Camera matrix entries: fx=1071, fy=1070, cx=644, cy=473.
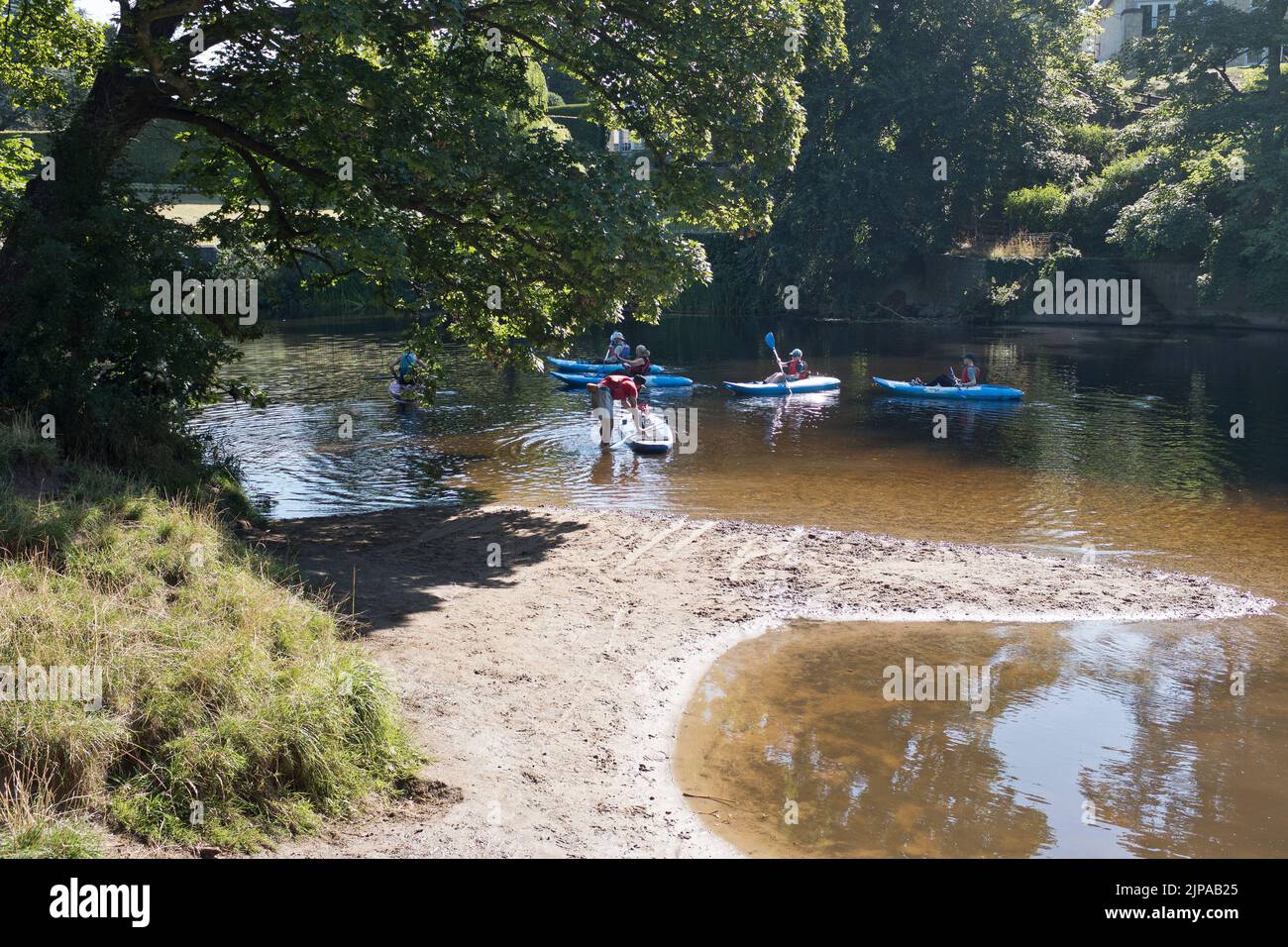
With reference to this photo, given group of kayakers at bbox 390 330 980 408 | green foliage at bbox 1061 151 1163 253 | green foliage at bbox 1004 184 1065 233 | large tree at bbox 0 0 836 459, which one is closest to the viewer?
large tree at bbox 0 0 836 459

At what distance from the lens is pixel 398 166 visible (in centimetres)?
1355

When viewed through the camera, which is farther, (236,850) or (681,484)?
(681,484)

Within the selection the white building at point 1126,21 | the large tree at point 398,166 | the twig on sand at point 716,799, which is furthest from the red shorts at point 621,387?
the white building at point 1126,21

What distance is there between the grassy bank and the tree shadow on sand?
173cm

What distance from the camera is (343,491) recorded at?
56.7ft

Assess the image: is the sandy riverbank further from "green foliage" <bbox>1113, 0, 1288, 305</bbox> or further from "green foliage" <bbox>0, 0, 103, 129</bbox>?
"green foliage" <bbox>1113, 0, 1288, 305</bbox>

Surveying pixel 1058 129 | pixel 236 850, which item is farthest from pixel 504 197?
pixel 1058 129

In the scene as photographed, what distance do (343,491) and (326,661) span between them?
33.9 ft

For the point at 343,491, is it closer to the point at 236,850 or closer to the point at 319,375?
the point at 236,850

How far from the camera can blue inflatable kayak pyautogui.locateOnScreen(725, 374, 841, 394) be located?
27.8 metres

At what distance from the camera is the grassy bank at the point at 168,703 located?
5.85 metres

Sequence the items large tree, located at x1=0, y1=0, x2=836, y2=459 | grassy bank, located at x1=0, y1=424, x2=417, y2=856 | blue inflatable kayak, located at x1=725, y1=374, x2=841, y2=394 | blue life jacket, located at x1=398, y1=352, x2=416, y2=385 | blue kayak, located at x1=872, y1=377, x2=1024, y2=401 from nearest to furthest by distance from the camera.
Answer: grassy bank, located at x1=0, y1=424, x2=417, y2=856 → large tree, located at x1=0, y1=0, x2=836, y2=459 → blue life jacket, located at x1=398, y1=352, x2=416, y2=385 → blue kayak, located at x1=872, y1=377, x2=1024, y2=401 → blue inflatable kayak, located at x1=725, y1=374, x2=841, y2=394

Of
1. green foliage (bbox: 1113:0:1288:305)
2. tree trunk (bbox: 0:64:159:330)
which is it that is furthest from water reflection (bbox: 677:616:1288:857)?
green foliage (bbox: 1113:0:1288:305)

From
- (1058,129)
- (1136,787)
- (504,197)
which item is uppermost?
(1058,129)
